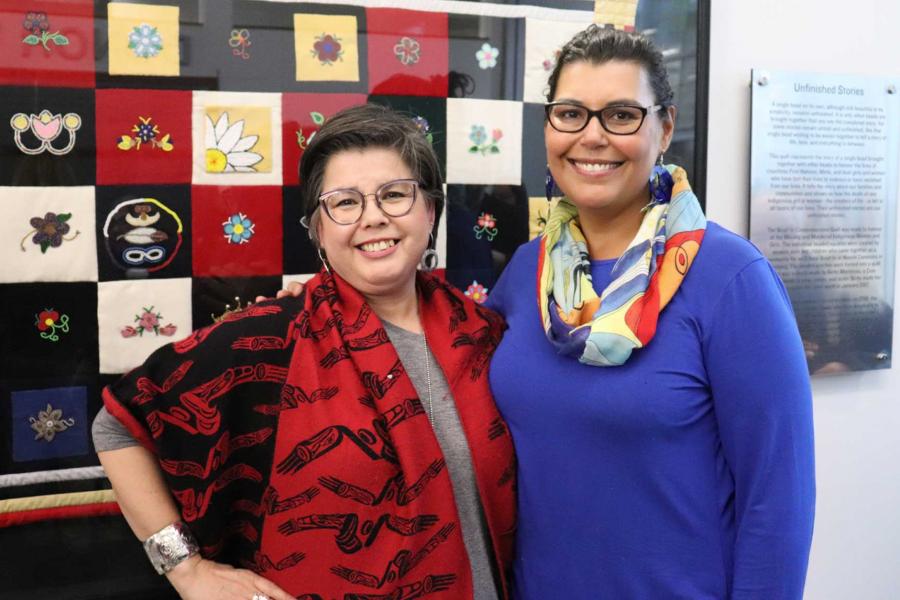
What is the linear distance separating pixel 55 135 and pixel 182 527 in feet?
2.26

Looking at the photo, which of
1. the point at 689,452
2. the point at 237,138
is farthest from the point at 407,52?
the point at 689,452

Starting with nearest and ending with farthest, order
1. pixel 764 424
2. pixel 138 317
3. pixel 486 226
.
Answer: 1. pixel 764 424
2. pixel 138 317
3. pixel 486 226

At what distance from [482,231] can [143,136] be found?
0.67 m

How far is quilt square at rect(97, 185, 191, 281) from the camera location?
53.1 inches

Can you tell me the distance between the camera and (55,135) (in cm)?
130

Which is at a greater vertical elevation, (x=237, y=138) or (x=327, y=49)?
(x=327, y=49)

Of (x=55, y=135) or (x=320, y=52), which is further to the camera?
(x=320, y=52)

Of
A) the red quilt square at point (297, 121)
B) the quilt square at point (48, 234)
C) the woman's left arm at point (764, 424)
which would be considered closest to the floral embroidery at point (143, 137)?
the quilt square at point (48, 234)

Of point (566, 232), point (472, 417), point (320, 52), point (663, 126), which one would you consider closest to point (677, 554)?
point (472, 417)

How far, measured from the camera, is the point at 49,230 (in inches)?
51.7

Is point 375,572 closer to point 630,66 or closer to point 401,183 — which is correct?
point 401,183

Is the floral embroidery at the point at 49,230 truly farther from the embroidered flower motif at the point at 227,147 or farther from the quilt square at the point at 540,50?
the quilt square at the point at 540,50

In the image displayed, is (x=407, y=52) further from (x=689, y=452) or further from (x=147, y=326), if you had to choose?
(x=689, y=452)

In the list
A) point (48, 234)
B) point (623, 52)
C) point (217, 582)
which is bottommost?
point (217, 582)
